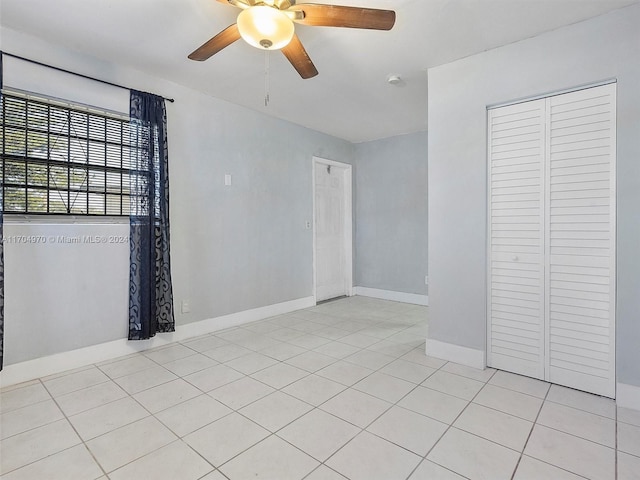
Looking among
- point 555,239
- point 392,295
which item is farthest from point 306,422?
point 392,295

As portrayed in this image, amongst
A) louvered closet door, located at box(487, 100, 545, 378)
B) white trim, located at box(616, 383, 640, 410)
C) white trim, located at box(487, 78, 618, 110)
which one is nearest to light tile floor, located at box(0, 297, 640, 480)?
white trim, located at box(616, 383, 640, 410)

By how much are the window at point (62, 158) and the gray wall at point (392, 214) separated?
3550 millimetres

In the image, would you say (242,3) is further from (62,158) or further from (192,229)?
(192,229)

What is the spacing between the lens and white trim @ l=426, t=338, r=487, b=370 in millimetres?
2635

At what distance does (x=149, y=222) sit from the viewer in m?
2.94

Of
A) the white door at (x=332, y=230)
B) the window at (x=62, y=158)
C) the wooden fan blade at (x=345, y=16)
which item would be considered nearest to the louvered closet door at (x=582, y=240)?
the wooden fan blade at (x=345, y=16)

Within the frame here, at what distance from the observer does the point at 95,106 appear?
271 centimetres

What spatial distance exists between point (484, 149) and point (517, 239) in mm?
755

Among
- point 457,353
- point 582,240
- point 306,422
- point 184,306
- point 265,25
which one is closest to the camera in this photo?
point 265,25

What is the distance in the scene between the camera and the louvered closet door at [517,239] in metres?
2.45

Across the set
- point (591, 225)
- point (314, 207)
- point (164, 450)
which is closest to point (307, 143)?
point (314, 207)

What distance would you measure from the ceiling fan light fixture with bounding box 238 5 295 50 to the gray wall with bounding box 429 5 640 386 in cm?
161

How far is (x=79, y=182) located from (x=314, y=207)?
2.85 metres

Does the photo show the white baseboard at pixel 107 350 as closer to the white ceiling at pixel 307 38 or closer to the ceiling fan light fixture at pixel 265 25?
the white ceiling at pixel 307 38
